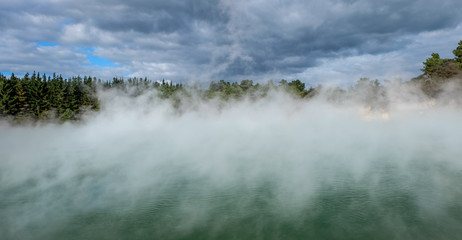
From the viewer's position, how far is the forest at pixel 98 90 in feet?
70.4

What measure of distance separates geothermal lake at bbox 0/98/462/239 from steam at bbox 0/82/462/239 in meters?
0.04

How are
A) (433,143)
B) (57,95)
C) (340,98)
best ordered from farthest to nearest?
(57,95) → (340,98) → (433,143)

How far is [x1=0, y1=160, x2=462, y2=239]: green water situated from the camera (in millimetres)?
5867

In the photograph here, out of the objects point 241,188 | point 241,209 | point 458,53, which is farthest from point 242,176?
point 458,53

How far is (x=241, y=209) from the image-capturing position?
690 cm

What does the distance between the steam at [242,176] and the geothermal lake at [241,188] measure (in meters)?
A: 0.04

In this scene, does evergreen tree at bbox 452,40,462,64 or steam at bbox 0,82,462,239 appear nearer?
steam at bbox 0,82,462,239

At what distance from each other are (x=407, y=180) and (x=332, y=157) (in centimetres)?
328

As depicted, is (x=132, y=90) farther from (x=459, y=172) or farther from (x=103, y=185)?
(x=459, y=172)

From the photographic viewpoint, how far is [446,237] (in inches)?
216

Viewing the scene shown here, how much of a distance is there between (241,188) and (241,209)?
1451 mm

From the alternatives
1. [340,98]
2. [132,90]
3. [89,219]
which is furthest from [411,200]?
[132,90]

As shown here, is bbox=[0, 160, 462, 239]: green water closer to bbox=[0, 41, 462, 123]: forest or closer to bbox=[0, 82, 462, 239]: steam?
bbox=[0, 82, 462, 239]: steam

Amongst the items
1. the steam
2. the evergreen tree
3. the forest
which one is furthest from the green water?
the evergreen tree
